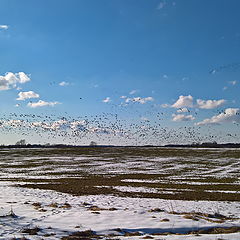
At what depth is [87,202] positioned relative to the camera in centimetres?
1852

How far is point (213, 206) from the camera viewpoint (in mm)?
18141

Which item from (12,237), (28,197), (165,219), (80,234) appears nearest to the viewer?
(12,237)

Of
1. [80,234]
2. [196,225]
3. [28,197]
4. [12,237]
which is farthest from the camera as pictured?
[28,197]

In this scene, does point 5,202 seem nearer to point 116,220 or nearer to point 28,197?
point 28,197

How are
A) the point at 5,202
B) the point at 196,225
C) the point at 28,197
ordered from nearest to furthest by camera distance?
→ the point at 196,225 → the point at 5,202 → the point at 28,197

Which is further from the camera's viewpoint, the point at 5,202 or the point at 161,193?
the point at 161,193

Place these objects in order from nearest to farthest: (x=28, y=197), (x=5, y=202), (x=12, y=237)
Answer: (x=12, y=237), (x=5, y=202), (x=28, y=197)

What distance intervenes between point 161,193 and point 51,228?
13771mm

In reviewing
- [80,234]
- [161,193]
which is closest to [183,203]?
[161,193]

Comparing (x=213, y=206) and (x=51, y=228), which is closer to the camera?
(x=51, y=228)

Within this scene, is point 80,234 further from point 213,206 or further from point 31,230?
point 213,206

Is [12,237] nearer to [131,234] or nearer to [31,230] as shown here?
[31,230]

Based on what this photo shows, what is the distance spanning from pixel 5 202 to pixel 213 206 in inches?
511

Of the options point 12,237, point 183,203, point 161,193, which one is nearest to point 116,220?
point 12,237
